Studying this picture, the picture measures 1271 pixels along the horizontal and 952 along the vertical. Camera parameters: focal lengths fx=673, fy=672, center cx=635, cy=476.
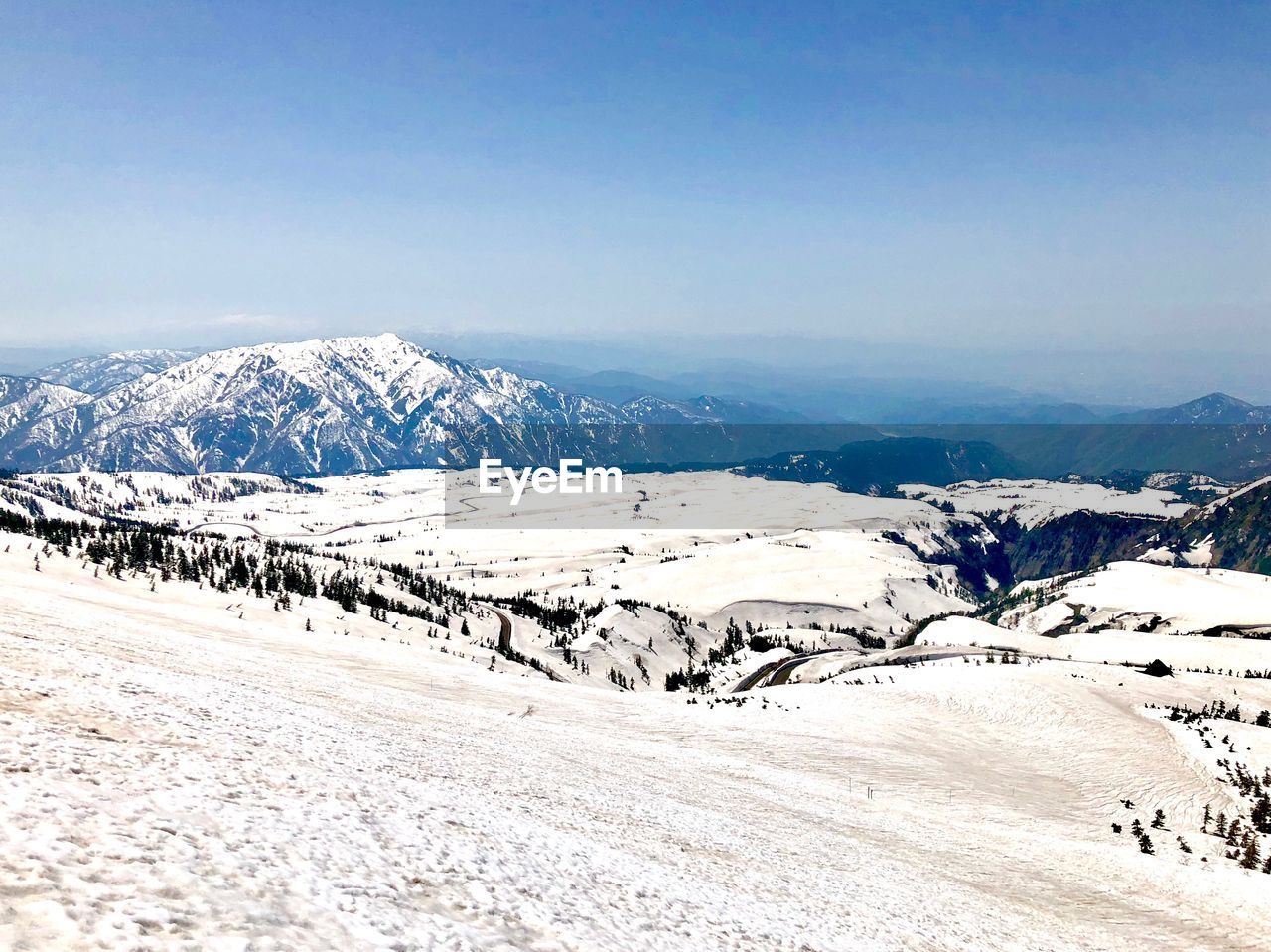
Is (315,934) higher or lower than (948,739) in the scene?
higher

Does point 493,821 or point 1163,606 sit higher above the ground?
point 493,821

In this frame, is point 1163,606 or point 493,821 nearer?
point 493,821

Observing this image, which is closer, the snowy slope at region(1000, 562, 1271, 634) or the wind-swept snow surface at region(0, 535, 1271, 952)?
the wind-swept snow surface at region(0, 535, 1271, 952)

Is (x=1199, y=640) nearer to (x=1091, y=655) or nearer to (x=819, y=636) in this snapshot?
(x=1091, y=655)

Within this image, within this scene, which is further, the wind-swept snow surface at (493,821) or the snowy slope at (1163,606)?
the snowy slope at (1163,606)

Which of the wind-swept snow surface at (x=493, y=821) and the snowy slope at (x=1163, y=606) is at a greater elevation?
the wind-swept snow surface at (x=493, y=821)

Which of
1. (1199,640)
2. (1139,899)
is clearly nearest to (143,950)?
(1139,899)

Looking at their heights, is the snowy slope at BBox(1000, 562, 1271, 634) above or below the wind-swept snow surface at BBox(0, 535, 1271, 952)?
below

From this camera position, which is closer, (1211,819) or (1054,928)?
(1054,928)
